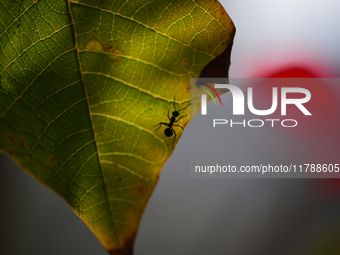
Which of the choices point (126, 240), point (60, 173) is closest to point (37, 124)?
point (60, 173)

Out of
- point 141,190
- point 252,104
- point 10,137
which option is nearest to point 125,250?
point 141,190

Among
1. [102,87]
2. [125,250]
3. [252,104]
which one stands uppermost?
[252,104]

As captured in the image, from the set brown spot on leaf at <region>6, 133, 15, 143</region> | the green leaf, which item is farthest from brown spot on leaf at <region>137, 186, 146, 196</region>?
brown spot on leaf at <region>6, 133, 15, 143</region>

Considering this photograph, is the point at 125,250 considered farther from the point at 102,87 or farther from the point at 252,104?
the point at 252,104

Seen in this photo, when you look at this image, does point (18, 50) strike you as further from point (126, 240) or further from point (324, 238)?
point (324, 238)

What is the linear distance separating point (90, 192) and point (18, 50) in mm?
186

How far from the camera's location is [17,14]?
0.98 ft

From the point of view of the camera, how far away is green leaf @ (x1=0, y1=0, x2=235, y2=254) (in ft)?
0.97

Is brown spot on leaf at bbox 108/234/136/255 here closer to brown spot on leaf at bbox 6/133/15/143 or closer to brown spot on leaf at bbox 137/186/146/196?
brown spot on leaf at bbox 137/186/146/196

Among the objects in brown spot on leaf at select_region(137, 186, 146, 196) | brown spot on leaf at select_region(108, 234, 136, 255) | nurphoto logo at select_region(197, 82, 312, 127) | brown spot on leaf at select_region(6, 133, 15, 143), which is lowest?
brown spot on leaf at select_region(108, 234, 136, 255)

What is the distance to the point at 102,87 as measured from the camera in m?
0.32

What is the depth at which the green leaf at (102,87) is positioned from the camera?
295 mm

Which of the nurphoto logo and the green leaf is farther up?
the nurphoto logo

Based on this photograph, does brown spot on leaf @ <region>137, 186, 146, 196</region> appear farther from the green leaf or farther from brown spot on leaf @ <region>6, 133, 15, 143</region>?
brown spot on leaf @ <region>6, 133, 15, 143</region>
